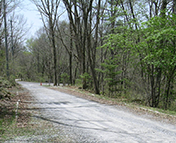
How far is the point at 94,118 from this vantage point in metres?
7.45

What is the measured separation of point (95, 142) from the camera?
4.75 metres

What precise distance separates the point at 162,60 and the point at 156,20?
219 cm

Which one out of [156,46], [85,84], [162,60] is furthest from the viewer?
[85,84]

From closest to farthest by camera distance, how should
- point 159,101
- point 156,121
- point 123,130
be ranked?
point 123,130
point 156,121
point 159,101

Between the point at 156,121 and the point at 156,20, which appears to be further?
the point at 156,20

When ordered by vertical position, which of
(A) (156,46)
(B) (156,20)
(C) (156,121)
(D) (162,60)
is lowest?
(C) (156,121)

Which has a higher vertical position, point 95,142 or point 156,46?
point 156,46

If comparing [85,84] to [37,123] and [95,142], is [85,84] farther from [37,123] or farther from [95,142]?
[95,142]

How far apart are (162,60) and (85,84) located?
11.4m

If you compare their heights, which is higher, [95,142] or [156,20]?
[156,20]

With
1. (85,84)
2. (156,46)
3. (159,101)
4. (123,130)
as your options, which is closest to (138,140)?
(123,130)

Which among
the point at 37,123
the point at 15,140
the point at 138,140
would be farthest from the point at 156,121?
the point at 15,140

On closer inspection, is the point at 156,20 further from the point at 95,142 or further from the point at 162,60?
the point at 95,142

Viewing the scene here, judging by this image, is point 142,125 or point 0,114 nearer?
point 142,125
